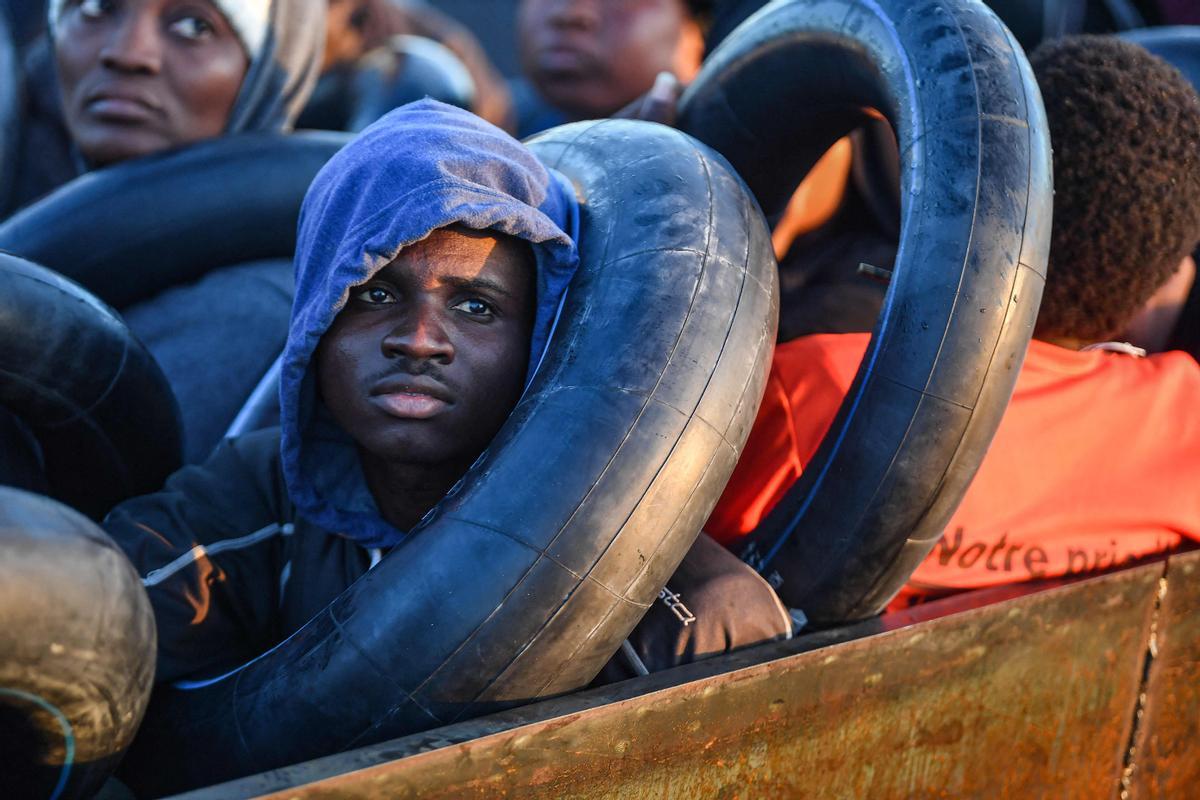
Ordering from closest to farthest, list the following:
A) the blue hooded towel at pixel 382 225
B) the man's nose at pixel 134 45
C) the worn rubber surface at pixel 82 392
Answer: the blue hooded towel at pixel 382 225, the worn rubber surface at pixel 82 392, the man's nose at pixel 134 45

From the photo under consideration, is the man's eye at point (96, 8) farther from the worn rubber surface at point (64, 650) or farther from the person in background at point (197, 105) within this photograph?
the worn rubber surface at point (64, 650)

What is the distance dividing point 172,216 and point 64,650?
3.81ft

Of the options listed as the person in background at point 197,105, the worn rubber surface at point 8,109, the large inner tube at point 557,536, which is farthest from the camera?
the worn rubber surface at point 8,109

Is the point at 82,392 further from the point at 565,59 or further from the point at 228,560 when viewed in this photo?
the point at 565,59

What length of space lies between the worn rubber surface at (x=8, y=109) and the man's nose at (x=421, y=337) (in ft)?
4.78

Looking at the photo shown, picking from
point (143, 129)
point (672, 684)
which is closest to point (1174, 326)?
point (672, 684)

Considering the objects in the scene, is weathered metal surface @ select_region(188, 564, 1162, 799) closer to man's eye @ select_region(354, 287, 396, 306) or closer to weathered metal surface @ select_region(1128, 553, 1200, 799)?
weathered metal surface @ select_region(1128, 553, 1200, 799)

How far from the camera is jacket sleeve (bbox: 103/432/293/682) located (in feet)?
3.64

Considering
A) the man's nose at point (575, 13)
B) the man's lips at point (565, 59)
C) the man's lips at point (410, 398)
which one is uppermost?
the man's nose at point (575, 13)

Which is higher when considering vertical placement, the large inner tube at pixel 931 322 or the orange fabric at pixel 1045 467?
the large inner tube at pixel 931 322

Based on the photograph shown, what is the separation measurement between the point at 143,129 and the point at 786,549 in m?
1.33

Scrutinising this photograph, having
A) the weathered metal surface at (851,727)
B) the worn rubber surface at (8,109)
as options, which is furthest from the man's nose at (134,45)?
the weathered metal surface at (851,727)

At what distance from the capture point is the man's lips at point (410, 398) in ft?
3.60

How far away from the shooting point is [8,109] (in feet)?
7.43
